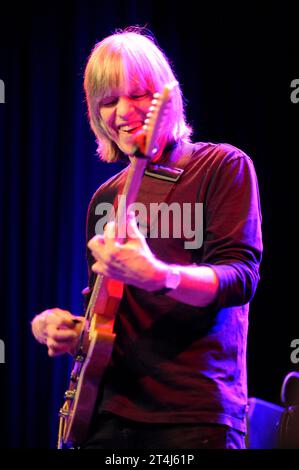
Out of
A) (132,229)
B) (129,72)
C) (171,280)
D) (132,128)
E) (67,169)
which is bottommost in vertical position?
(171,280)

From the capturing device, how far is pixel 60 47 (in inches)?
159

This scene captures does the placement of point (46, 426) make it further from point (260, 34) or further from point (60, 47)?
point (260, 34)

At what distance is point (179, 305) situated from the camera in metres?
1.76

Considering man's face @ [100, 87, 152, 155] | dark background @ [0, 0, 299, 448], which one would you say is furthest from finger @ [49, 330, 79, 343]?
dark background @ [0, 0, 299, 448]

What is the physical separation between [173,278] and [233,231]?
0.31 metres

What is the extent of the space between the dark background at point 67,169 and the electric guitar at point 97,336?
2.09m

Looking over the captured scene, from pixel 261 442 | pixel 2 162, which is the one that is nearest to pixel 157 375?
pixel 261 442

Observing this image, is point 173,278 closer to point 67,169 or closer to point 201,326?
point 201,326

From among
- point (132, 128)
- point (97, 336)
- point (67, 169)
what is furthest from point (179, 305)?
point (67, 169)

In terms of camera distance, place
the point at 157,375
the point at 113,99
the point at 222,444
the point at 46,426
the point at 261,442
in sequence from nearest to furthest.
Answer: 1. the point at 222,444
2. the point at 157,375
3. the point at 113,99
4. the point at 261,442
5. the point at 46,426

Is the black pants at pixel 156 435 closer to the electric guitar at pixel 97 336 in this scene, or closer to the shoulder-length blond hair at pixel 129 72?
the electric guitar at pixel 97 336

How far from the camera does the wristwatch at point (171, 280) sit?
1.48 m

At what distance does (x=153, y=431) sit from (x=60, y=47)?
9.79 feet

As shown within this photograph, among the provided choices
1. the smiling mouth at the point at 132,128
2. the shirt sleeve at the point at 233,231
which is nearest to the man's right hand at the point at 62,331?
the shirt sleeve at the point at 233,231
